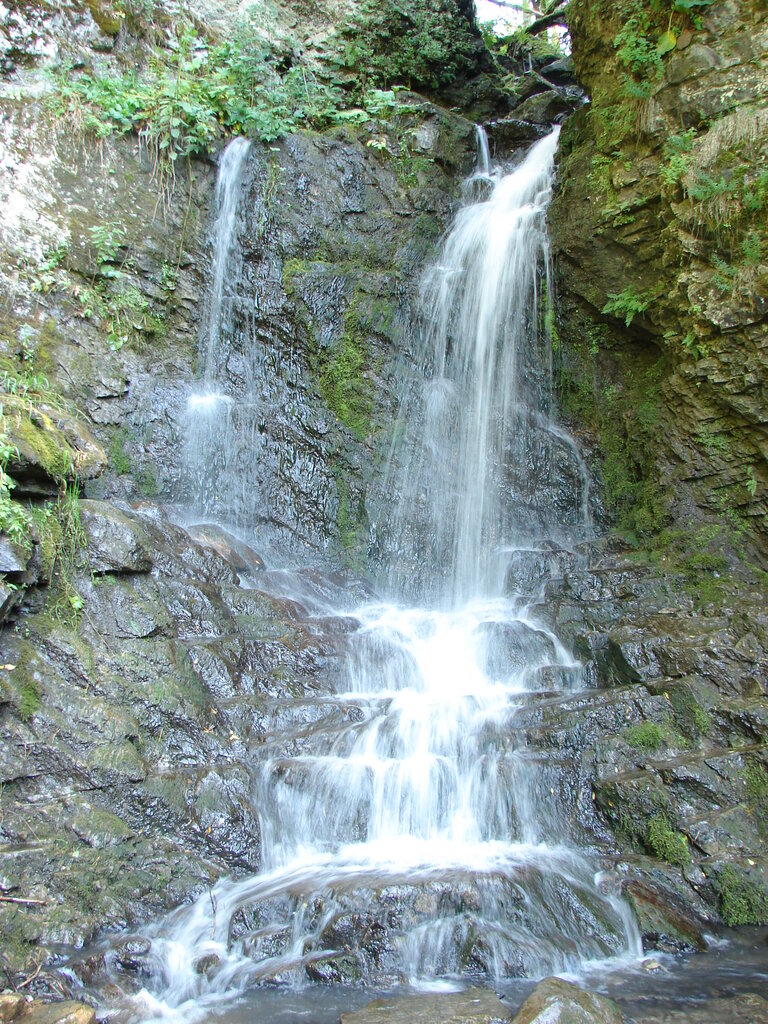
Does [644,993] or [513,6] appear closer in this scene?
[644,993]

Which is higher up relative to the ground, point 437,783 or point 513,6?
point 513,6

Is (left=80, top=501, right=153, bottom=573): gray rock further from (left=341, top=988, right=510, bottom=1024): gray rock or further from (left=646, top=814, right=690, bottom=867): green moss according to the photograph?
(left=646, top=814, right=690, bottom=867): green moss

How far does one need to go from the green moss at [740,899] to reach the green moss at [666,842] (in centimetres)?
26

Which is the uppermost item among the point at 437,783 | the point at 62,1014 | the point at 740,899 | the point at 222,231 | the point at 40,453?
the point at 222,231

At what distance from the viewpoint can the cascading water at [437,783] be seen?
439cm

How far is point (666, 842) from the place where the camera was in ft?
16.8

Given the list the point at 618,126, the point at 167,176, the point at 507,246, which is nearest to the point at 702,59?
the point at 618,126

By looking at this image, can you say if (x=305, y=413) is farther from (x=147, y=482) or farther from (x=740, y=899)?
(x=740, y=899)

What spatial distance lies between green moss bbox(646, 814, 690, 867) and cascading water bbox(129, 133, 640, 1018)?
52 cm

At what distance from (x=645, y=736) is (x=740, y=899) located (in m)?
1.27

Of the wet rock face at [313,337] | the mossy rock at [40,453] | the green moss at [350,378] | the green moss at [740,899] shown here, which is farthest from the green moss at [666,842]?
the green moss at [350,378]

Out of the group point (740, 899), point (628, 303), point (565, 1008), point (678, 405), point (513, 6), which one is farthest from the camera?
point (513, 6)

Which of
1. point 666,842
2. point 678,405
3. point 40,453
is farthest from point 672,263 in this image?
point 40,453

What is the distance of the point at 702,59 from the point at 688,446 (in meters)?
3.94
